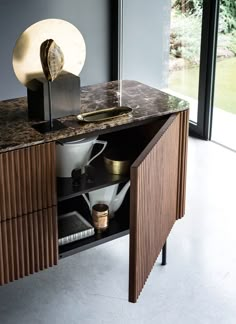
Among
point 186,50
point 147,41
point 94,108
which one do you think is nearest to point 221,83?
point 186,50

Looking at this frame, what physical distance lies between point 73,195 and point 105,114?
0.32 meters

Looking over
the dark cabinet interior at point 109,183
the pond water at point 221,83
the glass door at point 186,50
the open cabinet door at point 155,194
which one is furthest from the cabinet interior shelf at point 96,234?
the glass door at point 186,50

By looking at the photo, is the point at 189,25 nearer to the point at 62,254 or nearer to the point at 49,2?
the point at 49,2

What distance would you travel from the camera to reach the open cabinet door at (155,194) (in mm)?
1762

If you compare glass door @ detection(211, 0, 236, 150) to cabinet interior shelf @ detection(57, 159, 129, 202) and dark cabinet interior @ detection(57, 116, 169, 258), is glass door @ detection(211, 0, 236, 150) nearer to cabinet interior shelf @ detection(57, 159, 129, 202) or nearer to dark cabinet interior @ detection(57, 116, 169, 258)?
dark cabinet interior @ detection(57, 116, 169, 258)

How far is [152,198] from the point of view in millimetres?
1896

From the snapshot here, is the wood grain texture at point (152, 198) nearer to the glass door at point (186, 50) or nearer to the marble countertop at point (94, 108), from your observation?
the marble countertop at point (94, 108)

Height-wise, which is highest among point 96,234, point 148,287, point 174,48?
point 174,48

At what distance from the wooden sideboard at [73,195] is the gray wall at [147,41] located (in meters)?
1.71

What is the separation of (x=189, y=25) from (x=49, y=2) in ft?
3.05

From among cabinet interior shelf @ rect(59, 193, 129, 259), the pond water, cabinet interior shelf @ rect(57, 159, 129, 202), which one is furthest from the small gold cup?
the pond water

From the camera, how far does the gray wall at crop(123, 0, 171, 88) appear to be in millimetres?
3805

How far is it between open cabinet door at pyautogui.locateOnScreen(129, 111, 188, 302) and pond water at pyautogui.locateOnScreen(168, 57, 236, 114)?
128cm

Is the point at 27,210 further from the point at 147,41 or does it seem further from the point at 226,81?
the point at 147,41
